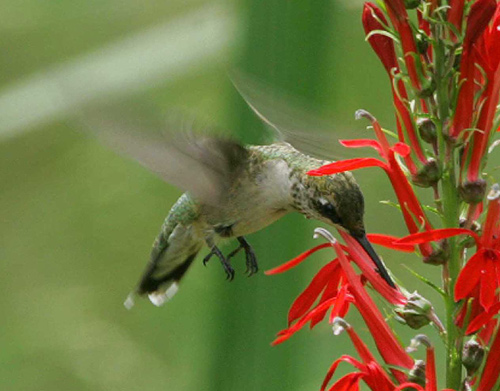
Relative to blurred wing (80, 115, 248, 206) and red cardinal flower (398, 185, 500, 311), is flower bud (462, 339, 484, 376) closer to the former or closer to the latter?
red cardinal flower (398, 185, 500, 311)

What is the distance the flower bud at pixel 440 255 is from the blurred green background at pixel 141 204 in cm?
35

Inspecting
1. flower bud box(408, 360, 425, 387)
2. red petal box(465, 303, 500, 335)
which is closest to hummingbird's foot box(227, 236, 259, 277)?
flower bud box(408, 360, 425, 387)

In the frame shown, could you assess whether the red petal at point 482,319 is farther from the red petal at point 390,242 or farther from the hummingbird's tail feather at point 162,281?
the hummingbird's tail feather at point 162,281

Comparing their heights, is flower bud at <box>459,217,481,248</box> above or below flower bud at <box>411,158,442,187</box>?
below

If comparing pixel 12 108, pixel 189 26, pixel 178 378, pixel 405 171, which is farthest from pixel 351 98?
pixel 405 171

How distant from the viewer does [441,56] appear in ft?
3.75

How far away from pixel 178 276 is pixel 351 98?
1.21 metres

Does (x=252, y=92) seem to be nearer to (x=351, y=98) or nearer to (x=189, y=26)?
(x=189, y=26)

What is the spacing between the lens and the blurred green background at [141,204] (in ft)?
4.83

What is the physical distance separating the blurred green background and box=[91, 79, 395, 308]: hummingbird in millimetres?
44

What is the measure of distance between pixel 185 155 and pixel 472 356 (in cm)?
50

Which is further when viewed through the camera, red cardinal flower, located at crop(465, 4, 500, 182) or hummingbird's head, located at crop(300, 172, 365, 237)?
hummingbird's head, located at crop(300, 172, 365, 237)

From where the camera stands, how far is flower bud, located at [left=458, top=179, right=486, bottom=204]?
1.15 metres

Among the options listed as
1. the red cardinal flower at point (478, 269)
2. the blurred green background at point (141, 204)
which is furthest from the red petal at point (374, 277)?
the blurred green background at point (141, 204)
